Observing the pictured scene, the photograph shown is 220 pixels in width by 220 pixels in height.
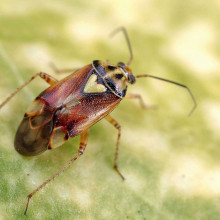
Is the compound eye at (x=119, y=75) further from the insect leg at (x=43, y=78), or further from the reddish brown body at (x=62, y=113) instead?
the insect leg at (x=43, y=78)

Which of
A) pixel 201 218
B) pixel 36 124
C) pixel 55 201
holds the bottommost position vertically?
pixel 201 218

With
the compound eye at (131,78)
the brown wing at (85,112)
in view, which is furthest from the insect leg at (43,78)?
the compound eye at (131,78)

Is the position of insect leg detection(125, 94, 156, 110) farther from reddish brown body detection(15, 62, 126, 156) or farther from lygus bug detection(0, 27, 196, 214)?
reddish brown body detection(15, 62, 126, 156)

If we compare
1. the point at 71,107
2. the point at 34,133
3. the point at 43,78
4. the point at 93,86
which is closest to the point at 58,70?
the point at 43,78

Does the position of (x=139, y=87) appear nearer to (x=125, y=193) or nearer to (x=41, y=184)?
(x=125, y=193)

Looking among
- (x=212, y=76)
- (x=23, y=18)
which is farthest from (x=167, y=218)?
(x=23, y=18)

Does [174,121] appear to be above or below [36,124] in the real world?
below

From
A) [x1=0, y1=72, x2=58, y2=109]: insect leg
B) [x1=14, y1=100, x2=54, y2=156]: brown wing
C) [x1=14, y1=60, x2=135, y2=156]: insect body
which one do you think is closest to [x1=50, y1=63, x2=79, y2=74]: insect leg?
[x1=0, y1=72, x2=58, y2=109]: insect leg

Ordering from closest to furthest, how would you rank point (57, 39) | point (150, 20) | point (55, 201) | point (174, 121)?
1. point (55, 201)
2. point (174, 121)
3. point (57, 39)
4. point (150, 20)
